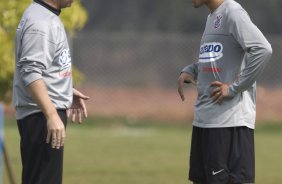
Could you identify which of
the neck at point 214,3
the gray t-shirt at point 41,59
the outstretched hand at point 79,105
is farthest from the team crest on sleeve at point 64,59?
the neck at point 214,3

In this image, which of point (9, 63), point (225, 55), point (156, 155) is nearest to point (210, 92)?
point (225, 55)

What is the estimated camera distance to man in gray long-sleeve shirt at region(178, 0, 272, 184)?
6.55 metres

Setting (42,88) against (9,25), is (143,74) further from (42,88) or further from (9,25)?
(42,88)

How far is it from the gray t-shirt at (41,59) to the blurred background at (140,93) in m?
4.26

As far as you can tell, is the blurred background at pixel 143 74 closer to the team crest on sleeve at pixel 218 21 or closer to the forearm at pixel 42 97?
the team crest on sleeve at pixel 218 21

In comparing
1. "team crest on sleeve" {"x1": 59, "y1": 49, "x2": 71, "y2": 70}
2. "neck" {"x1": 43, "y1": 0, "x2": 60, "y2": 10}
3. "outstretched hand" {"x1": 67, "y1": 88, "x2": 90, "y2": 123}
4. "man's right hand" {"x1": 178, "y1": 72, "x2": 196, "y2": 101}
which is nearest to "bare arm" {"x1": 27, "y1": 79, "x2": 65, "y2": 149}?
"team crest on sleeve" {"x1": 59, "y1": 49, "x2": 71, "y2": 70}

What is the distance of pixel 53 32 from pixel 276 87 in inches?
820

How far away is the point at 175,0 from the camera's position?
108 ft

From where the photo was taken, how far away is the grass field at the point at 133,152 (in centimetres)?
1258

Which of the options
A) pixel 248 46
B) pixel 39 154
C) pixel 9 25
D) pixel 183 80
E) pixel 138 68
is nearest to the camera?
pixel 39 154

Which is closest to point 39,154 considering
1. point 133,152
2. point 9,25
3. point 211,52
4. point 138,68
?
point 211,52

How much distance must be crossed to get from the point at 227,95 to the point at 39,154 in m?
1.40

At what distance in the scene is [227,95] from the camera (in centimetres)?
659

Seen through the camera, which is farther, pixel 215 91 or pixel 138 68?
pixel 138 68
